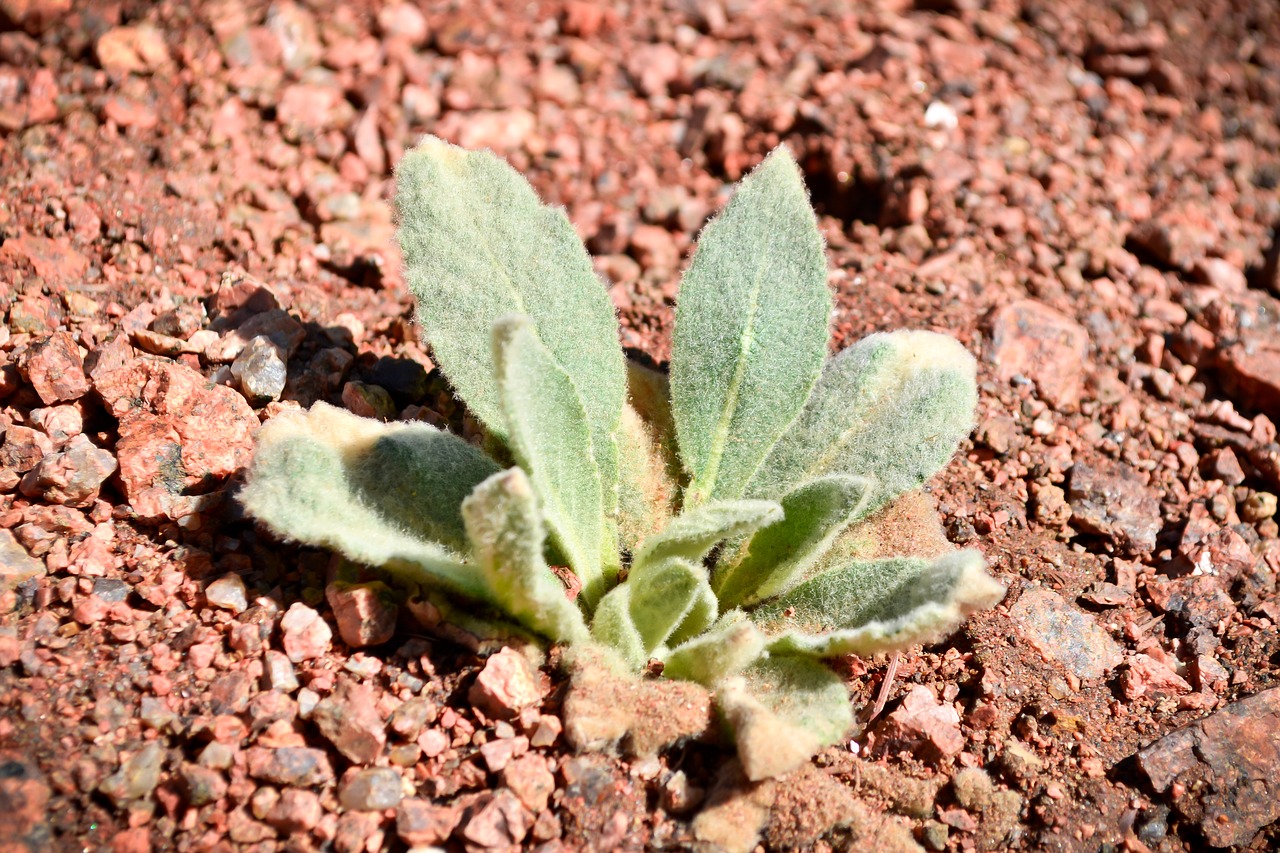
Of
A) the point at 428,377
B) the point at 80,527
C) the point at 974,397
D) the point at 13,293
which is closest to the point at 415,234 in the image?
the point at 428,377

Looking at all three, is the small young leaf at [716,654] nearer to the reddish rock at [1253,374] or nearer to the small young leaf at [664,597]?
the small young leaf at [664,597]

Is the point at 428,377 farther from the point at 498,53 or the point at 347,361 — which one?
the point at 498,53

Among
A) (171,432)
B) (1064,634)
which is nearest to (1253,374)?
(1064,634)

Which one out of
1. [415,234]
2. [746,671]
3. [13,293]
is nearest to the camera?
[746,671]

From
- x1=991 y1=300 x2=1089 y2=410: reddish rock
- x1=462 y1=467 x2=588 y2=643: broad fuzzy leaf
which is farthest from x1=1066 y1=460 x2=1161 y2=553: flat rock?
x1=462 y1=467 x2=588 y2=643: broad fuzzy leaf

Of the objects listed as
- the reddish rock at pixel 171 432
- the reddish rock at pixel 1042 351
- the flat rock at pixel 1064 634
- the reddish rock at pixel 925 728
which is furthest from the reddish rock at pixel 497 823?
the reddish rock at pixel 1042 351
